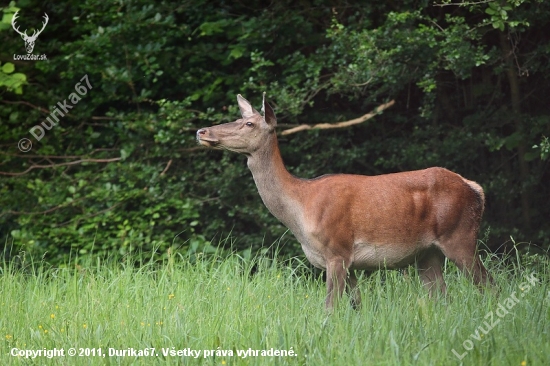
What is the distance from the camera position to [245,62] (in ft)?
34.5

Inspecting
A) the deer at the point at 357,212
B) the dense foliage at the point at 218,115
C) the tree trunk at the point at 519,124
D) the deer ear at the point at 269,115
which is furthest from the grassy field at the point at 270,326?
the tree trunk at the point at 519,124

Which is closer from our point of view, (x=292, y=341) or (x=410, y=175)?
(x=292, y=341)

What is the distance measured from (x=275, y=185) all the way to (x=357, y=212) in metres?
0.57

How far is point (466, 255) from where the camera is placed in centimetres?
660

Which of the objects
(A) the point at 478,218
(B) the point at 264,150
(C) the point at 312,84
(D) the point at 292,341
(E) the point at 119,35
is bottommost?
(D) the point at 292,341

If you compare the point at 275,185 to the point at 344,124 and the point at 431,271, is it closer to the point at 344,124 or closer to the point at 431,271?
the point at 431,271

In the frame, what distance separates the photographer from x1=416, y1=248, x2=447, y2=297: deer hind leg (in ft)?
22.4

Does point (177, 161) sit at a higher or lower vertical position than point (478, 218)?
higher

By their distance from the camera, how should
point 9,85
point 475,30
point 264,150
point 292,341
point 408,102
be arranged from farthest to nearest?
1. point 408,102
2. point 9,85
3. point 475,30
4. point 264,150
5. point 292,341

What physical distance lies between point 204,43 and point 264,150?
3930 mm

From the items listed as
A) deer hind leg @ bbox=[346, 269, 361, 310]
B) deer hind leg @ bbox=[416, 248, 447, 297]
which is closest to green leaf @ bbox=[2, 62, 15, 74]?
deer hind leg @ bbox=[346, 269, 361, 310]

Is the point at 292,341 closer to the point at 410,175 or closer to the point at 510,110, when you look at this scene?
the point at 410,175

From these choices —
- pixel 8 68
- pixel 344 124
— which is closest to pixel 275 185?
pixel 344 124

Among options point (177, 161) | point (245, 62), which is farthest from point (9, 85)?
point (245, 62)
